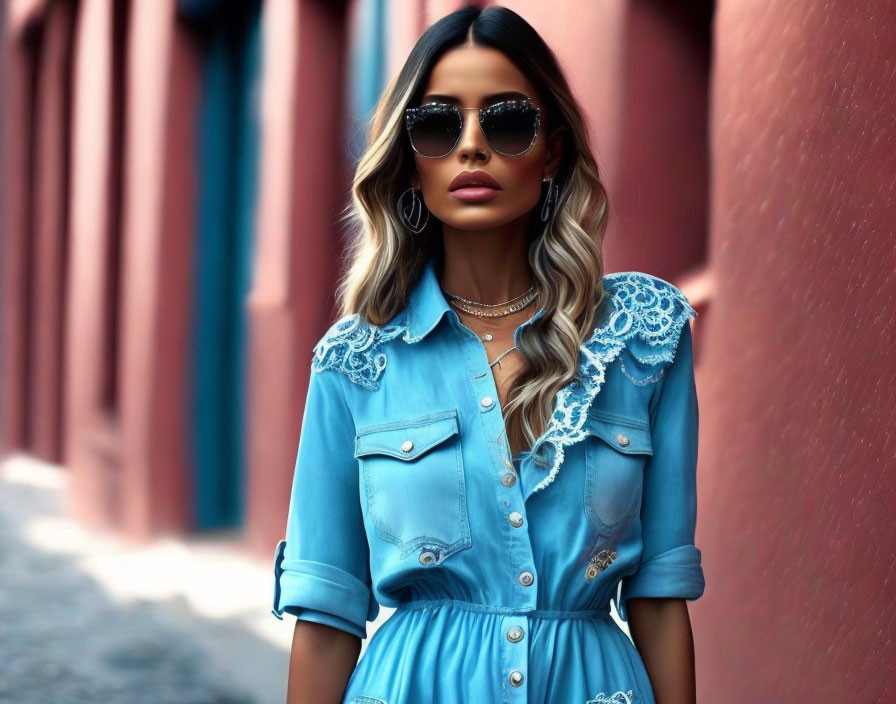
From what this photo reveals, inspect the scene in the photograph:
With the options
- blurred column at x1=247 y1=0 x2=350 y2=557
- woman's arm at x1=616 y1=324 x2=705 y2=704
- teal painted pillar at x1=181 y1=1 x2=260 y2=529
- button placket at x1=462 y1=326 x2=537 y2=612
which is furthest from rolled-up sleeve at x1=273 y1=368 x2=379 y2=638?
teal painted pillar at x1=181 y1=1 x2=260 y2=529

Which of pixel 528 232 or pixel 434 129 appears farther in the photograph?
pixel 528 232

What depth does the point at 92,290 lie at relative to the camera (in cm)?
934

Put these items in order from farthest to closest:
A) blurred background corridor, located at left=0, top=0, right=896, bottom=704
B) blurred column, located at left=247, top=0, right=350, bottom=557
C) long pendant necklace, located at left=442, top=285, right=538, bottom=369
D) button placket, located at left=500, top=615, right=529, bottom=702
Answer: blurred column, located at left=247, top=0, right=350, bottom=557 < blurred background corridor, located at left=0, top=0, right=896, bottom=704 < long pendant necklace, located at left=442, top=285, right=538, bottom=369 < button placket, located at left=500, top=615, right=529, bottom=702

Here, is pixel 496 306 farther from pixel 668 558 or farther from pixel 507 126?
pixel 668 558

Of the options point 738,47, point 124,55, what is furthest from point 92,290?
point 738,47

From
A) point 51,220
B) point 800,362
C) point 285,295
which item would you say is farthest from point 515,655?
point 51,220

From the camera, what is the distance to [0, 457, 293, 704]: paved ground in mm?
5977

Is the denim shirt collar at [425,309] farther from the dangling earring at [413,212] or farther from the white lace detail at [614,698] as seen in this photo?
the white lace detail at [614,698]

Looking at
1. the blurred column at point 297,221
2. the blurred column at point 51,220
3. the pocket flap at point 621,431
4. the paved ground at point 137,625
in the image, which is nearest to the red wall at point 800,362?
the pocket flap at point 621,431

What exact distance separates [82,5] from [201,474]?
3.77 m

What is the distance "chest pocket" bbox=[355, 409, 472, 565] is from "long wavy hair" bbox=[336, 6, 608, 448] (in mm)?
118

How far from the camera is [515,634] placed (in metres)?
2.13

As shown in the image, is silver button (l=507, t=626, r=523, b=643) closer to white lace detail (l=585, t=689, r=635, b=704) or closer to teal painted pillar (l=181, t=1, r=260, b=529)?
white lace detail (l=585, t=689, r=635, b=704)

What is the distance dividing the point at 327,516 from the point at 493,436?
0.31 meters
